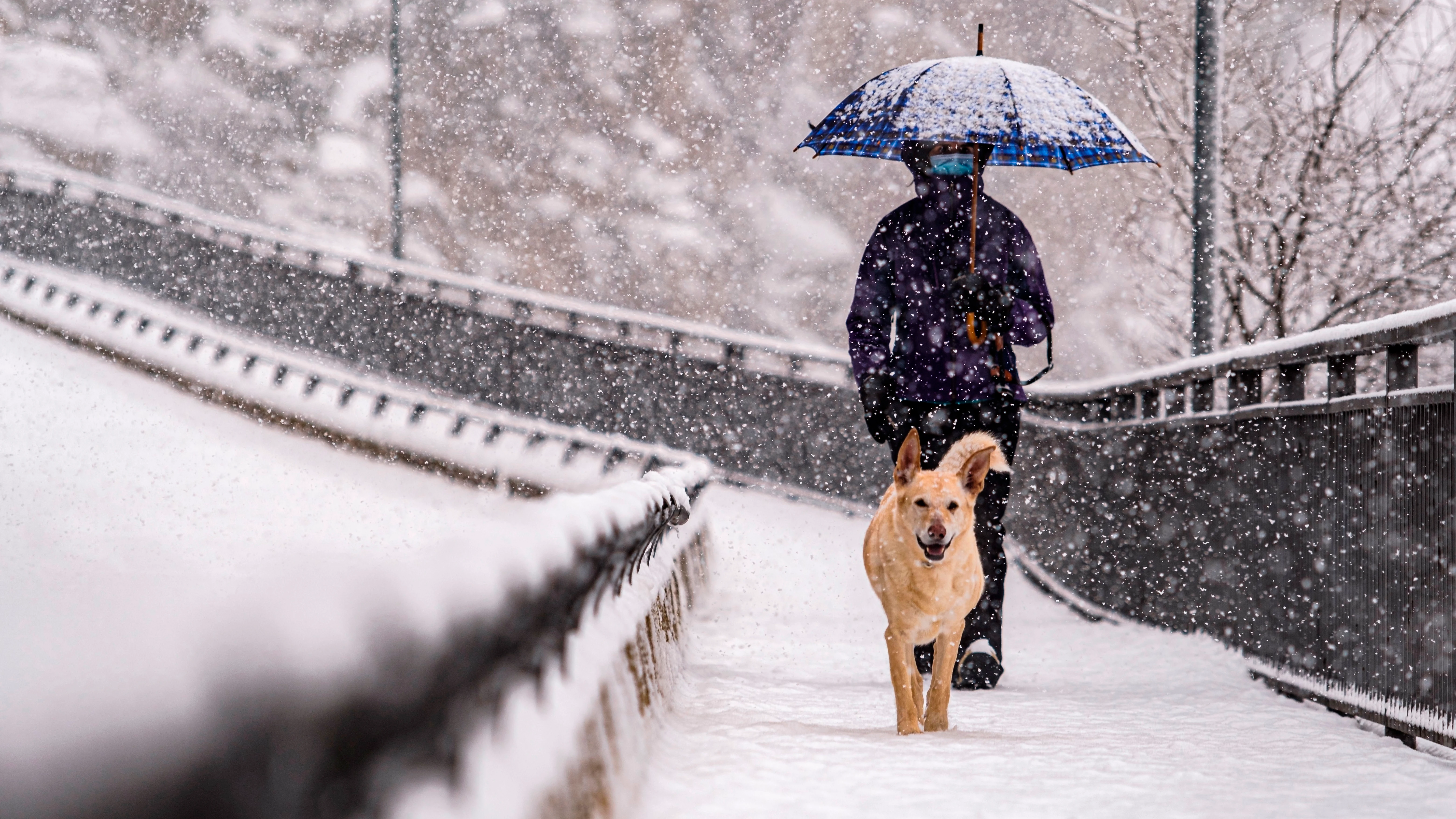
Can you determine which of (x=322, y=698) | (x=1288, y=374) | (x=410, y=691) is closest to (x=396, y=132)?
(x=1288, y=374)

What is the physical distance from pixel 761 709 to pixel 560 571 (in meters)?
3.31

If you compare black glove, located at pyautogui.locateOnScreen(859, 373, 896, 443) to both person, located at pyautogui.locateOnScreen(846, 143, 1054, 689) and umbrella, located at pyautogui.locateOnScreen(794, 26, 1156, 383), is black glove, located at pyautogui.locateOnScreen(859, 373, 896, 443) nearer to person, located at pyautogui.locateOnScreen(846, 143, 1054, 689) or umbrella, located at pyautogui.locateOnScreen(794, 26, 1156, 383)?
person, located at pyautogui.locateOnScreen(846, 143, 1054, 689)

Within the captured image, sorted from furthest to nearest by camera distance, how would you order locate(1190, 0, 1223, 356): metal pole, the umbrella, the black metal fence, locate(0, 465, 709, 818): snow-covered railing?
the black metal fence, locate(1190, 0, 1223, 356): metal pole, the umbrella, locate(0, 465, 709, 818): snow-covered railing

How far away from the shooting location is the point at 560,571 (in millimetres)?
2250

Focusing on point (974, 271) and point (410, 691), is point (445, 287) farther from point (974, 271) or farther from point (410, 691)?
point (410, 691)

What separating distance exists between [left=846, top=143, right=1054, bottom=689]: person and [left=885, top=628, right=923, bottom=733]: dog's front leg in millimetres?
1537

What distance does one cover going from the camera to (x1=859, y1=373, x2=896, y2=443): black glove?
6336 millimetres

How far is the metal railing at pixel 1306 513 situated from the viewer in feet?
15.9

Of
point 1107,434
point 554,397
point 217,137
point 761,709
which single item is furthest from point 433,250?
point 761,709

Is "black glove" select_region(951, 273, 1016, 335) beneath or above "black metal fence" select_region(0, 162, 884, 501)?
beneath

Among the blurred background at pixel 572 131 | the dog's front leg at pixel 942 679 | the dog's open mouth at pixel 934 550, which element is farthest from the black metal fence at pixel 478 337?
the blurred background at pixel 572 131

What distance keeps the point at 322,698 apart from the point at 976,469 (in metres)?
4.45

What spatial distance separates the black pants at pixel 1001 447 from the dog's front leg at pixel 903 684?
1.42 metres

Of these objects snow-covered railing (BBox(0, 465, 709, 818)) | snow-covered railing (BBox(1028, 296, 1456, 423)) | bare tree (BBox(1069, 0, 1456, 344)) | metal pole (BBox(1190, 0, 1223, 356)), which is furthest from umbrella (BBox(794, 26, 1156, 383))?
bare tree (BBox(1069, 0, 1456, 344))
